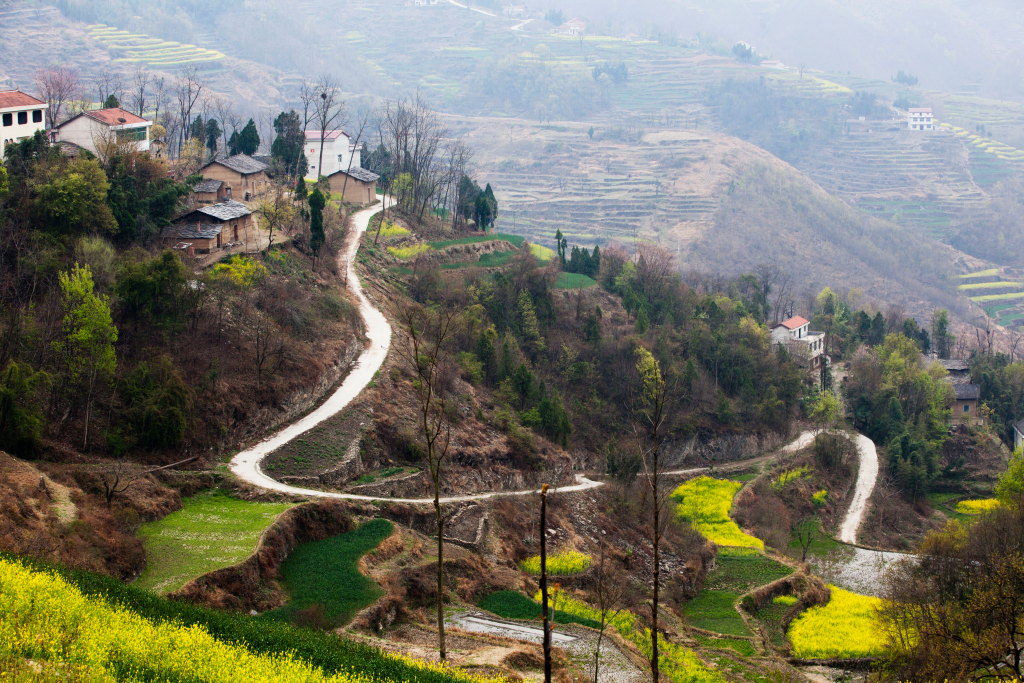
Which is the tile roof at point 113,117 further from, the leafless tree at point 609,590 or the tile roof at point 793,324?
the tile roof at point 793,324

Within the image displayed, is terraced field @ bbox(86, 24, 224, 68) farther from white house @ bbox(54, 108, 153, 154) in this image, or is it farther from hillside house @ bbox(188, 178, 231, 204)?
hillside house @ bbox(188, 178, 231, 204)

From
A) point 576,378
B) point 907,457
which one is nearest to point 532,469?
point 576,378

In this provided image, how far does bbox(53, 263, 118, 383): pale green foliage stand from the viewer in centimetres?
3228

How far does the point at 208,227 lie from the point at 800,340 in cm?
4571

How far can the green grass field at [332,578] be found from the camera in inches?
1041

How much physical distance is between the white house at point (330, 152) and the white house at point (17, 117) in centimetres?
2390

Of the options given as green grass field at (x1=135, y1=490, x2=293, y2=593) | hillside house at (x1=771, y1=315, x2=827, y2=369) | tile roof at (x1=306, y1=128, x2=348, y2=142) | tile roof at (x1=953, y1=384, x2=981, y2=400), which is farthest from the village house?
tile roof at (x1=953, y1=384, x2=981, y2=400)

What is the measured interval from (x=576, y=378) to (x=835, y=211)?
95.9 metres

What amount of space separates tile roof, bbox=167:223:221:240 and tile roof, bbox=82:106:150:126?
8981 mm

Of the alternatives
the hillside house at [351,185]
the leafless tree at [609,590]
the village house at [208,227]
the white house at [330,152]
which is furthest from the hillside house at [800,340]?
the leafless tree at [609,590]

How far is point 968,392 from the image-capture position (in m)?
72.6

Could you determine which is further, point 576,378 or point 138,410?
point 576,378

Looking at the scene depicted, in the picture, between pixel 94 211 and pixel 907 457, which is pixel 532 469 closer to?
pixel 94 211

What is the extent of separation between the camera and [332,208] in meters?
61.3
